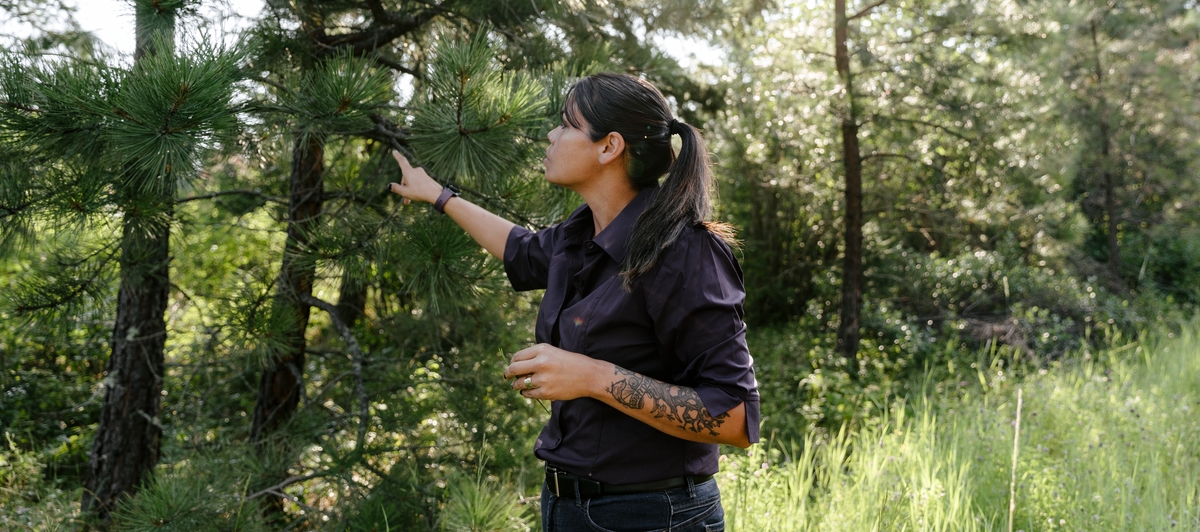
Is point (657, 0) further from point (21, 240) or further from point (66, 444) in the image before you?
point (66, 444)

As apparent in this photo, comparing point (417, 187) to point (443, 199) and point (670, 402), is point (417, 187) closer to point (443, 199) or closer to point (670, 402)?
point (443, 199)

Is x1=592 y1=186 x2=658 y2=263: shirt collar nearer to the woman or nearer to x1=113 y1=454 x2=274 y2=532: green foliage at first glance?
the woman

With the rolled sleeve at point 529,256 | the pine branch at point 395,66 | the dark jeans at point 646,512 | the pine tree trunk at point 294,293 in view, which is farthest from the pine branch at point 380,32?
the dark jeans at point 646,512

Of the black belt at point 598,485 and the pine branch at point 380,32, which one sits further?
the pine branch at point 380,32

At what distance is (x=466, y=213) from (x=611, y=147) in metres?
0.58

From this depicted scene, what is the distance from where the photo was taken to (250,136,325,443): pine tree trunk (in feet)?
7.39

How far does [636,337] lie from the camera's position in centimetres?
125

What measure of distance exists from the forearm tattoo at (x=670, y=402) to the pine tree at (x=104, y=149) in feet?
3.44

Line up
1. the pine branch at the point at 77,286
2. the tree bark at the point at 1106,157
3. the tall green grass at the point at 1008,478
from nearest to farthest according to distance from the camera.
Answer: the pine branch at the point at 77,286
the tall green grass at the point at 1008,478
the tree bark at the point at 1106,157

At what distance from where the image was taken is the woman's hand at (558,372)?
3.81 feet

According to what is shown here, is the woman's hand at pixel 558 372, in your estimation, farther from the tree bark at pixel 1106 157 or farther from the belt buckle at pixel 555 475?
the tree bark at pixel 1106 157

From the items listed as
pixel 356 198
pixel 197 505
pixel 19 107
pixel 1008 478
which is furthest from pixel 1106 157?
pixel 19 107

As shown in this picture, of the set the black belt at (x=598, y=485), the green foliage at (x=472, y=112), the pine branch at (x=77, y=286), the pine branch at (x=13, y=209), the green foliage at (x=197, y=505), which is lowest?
the green foliage at (x=197, y=505)

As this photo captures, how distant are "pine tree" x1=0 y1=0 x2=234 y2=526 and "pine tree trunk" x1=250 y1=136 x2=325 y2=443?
1.19 ft
